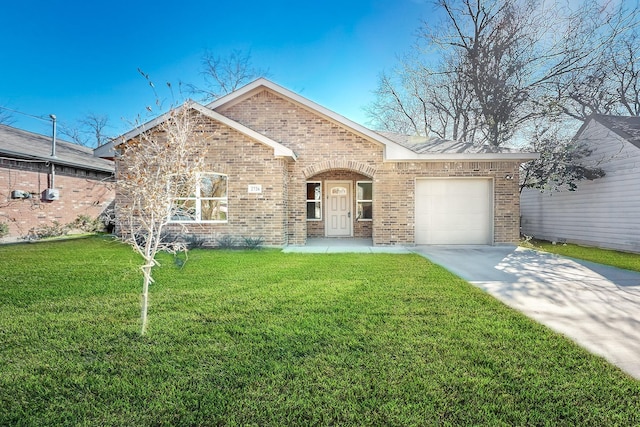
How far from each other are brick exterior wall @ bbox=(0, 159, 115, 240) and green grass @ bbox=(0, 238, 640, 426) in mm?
8582

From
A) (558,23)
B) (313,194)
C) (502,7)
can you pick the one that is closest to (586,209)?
(558,23)

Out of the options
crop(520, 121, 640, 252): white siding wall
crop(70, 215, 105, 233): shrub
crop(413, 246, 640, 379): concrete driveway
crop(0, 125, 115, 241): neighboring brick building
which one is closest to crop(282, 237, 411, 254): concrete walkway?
crop(413, 246, 640, 379): concrete driveway

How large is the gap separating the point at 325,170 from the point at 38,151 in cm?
1228

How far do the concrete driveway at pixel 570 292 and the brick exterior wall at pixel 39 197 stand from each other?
11813 mm

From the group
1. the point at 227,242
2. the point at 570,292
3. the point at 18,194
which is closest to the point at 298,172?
the point at 227,242

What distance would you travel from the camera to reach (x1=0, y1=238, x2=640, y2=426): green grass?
2027mm

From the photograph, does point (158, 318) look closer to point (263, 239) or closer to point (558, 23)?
point (263, 239)

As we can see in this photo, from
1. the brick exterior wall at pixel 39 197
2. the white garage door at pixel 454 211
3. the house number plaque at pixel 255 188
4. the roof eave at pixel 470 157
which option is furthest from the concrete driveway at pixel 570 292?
the brick exterior wall at pixel 39 197

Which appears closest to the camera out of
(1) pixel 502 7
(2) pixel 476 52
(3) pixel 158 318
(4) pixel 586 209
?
(3) pixel 158 318

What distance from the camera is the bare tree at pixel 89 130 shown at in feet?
87.7

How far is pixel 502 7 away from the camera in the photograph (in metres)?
16.0

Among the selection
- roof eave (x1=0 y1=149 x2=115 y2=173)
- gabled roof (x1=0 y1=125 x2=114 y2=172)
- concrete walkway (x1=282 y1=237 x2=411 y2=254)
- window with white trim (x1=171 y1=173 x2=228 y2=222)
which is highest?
gabled roof (x1=0 y1=125 x2=114 y2=172)

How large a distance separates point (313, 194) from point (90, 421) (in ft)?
36.1

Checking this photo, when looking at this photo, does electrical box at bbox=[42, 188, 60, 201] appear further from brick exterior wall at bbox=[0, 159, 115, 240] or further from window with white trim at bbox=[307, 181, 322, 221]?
window with white trim at bbox=[307, 181, 322, 221]
